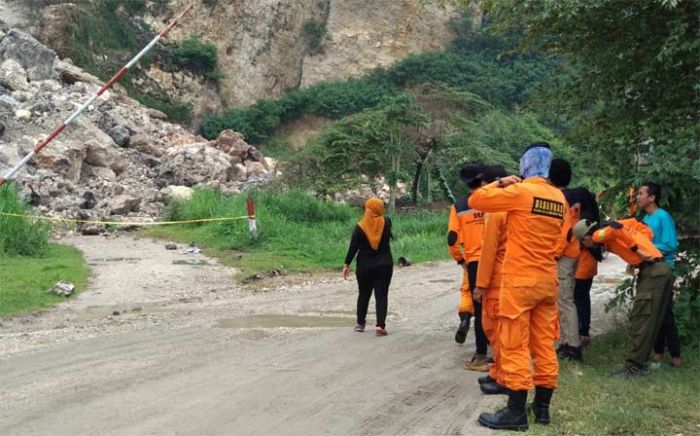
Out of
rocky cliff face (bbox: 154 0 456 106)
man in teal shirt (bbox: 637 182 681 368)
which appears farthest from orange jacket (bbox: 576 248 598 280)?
rocky cliff face (bbox: 154 0 456 106)

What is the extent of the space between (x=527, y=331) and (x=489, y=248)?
39.8 inches

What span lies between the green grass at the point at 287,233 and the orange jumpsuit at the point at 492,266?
9169 mm

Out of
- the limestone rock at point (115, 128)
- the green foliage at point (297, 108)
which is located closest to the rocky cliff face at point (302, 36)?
the green foliage at point (297, 108)

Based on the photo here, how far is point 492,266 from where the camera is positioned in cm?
598

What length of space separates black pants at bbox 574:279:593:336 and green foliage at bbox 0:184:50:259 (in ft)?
36.2

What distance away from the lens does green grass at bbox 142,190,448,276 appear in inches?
642

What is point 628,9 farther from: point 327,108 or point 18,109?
point 327,108

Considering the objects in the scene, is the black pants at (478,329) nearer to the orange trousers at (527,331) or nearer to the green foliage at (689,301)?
the orange trousers at (527,331)

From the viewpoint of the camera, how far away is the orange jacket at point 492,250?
5.90 m

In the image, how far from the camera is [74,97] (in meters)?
32.9

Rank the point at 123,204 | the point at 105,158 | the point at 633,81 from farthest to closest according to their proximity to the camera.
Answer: the point at 105,158
the point at 123,204
the point at 633,81

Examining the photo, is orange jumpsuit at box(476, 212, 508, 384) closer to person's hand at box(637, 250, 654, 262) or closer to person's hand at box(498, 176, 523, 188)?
person's hand at box(498, 176, 523, 188)

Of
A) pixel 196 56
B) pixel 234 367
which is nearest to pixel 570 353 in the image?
pixel 234 367

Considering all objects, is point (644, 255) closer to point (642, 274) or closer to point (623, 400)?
point (642, 274)
